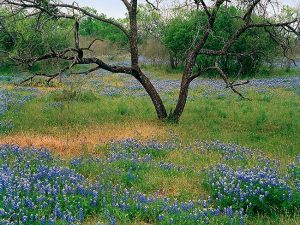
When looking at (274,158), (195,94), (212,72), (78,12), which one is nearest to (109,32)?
(212,72)

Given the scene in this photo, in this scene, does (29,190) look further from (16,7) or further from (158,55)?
(158,55)

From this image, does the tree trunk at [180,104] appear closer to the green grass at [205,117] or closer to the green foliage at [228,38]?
the green grass at [205,117]

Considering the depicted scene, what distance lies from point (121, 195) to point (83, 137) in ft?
17.5

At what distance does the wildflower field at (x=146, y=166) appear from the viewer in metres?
6.30

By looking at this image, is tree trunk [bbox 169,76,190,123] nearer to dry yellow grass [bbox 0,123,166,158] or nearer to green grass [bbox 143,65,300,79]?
dry yellow grass [bbox 0,123,166,158]

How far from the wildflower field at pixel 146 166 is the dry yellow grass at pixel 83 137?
1.2 inches

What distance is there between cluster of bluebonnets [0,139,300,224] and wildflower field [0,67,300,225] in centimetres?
2

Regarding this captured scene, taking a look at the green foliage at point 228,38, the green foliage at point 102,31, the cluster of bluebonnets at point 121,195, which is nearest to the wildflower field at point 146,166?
the cluster of bluebonnets at point 121,195

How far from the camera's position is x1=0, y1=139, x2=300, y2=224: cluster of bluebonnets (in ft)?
20.0

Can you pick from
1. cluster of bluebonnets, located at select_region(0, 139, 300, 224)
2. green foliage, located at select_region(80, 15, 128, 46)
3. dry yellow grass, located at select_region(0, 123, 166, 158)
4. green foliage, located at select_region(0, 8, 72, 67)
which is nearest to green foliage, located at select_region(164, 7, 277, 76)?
green foliage, located at select_region(0, 8, 72, 67)

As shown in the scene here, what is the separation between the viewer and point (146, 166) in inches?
346

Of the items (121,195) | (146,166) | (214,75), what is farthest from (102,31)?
(121,195)

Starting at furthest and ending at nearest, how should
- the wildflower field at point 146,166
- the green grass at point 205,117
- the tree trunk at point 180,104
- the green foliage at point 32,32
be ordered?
the tree trunk at point 180,104 < the green foliage at point 32,32 < the green grass at point 205,117 < the wildflower field at point 146,166

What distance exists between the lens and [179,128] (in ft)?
45.0
